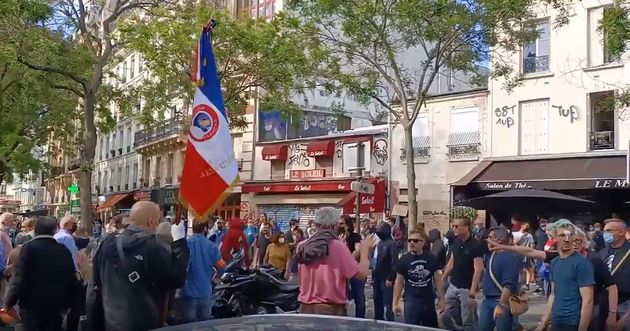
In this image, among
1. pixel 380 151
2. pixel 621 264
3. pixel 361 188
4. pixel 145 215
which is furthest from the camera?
pixel 380 151

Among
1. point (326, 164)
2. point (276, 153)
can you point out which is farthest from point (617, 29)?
point (276, 153)

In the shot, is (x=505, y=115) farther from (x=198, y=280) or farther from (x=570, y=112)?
(x=198, y=280)

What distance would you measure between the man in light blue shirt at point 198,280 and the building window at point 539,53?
2024 cm

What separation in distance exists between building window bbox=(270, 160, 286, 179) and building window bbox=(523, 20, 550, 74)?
42.0 feet

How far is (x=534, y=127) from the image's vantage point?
26469mm

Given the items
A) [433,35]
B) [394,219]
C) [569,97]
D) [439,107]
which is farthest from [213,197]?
[439,107]

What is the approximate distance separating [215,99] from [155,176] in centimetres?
4018

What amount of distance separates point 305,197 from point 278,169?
102 inches

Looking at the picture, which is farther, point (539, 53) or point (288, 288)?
point (539, 53)

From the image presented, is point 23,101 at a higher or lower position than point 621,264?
higher

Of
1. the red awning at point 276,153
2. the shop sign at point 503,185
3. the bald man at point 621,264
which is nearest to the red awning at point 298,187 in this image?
the red awning at point 276,153

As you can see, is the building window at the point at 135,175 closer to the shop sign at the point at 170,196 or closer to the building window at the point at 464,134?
the shop sign at the point at 170,196

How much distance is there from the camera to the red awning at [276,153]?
35281 millimetres

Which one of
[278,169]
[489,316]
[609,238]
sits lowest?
[489,316]
